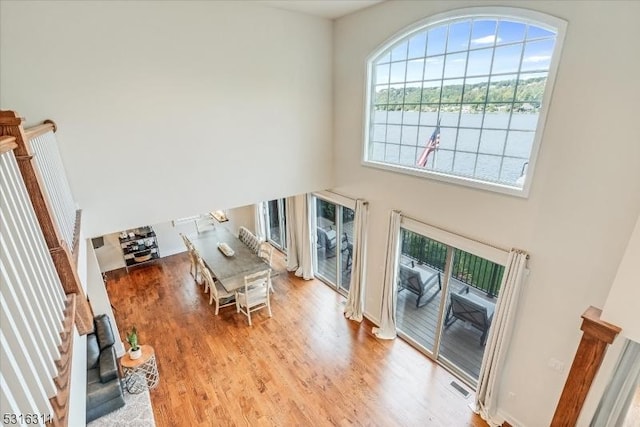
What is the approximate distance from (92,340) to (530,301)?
6159 mm

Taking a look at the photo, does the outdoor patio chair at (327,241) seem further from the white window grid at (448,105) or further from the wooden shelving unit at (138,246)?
the wooden shelving unit at (138,246)

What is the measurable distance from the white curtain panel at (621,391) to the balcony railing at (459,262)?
4.45 ft

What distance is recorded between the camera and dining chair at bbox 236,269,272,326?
6.07 meters

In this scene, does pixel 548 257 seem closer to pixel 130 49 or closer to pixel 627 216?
pixel 627 216

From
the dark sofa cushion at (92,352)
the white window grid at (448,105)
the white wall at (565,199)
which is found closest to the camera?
the white wall at (565,199)

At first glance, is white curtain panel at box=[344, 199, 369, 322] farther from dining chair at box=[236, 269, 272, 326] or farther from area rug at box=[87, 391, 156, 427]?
area rug at box=[87, 391, 156, 427]

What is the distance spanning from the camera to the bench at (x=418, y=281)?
16.8ft

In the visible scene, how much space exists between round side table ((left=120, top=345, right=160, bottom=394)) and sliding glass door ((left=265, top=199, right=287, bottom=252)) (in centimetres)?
481

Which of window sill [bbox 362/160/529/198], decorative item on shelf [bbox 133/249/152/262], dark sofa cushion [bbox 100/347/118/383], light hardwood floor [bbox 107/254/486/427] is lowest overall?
light hardwood floor [bbox 107/254/486/427]

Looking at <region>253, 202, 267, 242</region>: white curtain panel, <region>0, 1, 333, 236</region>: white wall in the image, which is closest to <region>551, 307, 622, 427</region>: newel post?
<region>0, 1, 333, 236</region>: white wall

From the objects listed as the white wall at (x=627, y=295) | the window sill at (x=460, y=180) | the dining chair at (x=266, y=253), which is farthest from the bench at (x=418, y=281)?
the dining chair at (x=266, y=253)

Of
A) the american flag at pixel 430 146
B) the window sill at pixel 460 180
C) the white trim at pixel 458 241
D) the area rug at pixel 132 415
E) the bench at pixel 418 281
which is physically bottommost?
the area rug at pixel 132 415

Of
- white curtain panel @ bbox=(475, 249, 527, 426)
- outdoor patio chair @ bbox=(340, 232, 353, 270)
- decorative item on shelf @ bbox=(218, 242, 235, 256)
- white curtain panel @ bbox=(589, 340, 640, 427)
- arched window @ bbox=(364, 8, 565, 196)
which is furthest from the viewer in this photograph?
decorative item on shelf @ bbox=(218, 242, 235, 256)

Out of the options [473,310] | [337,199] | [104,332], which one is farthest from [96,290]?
[473,310]
